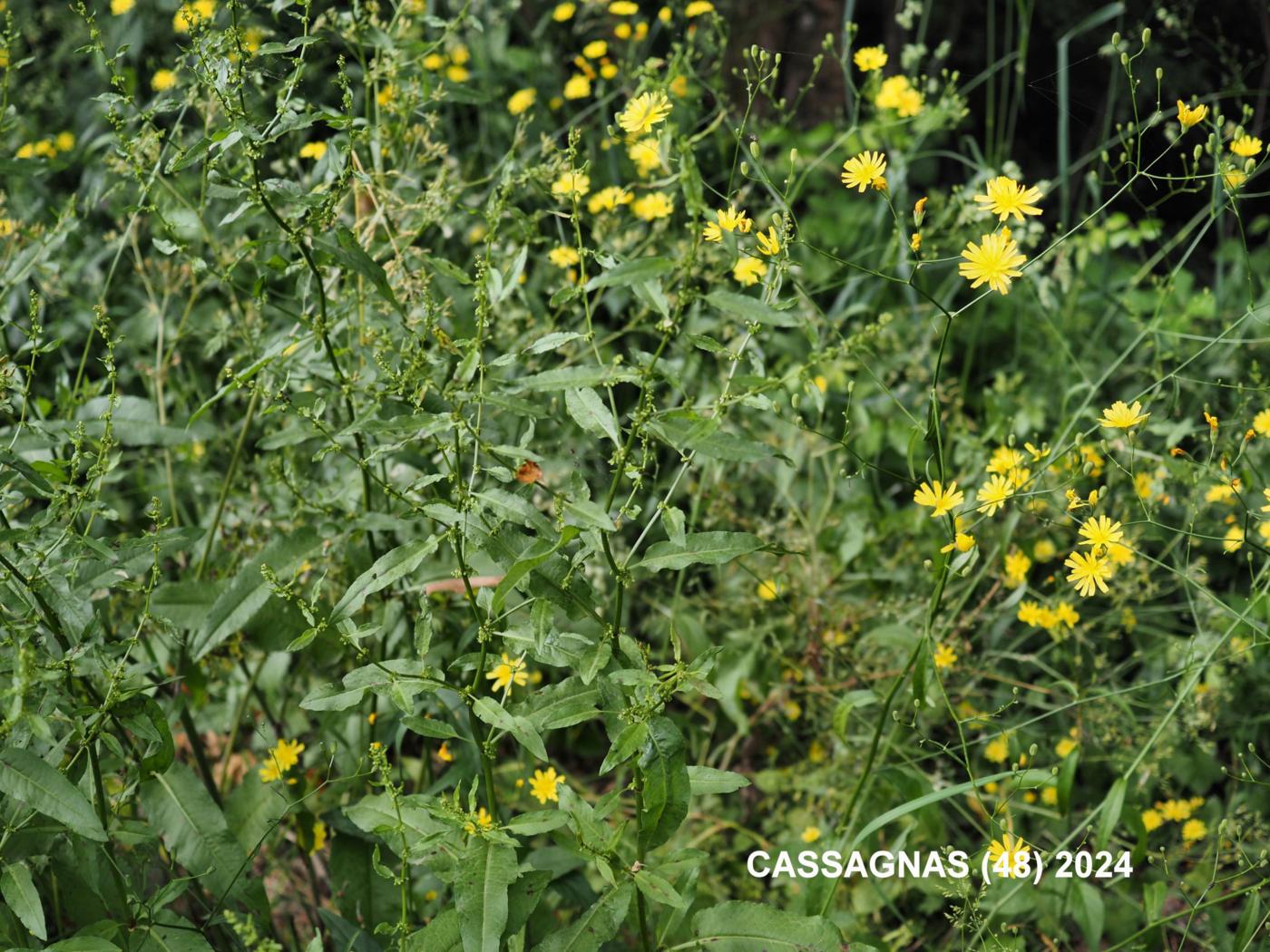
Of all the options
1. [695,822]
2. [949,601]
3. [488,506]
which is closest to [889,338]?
[949,601]

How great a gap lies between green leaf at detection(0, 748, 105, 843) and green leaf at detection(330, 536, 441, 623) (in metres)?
0.29

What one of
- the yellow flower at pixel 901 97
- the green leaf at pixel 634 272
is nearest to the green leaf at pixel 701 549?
the green leaf at pixel 634 272

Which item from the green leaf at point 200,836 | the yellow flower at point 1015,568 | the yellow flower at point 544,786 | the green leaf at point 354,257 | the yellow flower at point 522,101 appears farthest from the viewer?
the yellow flower at point 522,101

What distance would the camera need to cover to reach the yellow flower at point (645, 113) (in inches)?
50.1

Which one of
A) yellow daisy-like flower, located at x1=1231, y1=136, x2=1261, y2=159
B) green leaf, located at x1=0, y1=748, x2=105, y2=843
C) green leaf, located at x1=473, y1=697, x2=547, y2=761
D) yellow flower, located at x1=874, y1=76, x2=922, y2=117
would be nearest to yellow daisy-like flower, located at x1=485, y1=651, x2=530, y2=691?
green leaf, located at x1=473, y1=697, x2=547, y2=761

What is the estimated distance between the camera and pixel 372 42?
5.61 feet

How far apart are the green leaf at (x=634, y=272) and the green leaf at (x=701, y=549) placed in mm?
262

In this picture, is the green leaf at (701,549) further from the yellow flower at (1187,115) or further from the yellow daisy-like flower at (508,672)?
the yellow flower at (1187,115)

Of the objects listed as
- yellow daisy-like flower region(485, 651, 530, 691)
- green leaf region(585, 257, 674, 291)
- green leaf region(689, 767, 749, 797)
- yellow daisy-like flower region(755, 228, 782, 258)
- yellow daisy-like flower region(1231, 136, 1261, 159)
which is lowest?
green leaf region(689, 767, 749, 797)

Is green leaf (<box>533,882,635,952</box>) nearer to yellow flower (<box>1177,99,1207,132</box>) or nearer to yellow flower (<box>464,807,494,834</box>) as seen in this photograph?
yellow flower (<box>464,807,494,834</box>)

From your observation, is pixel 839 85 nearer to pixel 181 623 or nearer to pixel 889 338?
pixel 889 338

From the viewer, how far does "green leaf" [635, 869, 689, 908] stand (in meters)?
1.24

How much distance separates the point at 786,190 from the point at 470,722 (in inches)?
26.6

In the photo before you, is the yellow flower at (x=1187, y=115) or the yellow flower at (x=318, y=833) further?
the yellow flower at (x=318, y=833)
